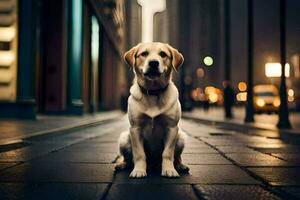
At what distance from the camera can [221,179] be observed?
4.62 meters

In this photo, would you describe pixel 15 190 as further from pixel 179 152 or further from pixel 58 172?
pixel 179 152

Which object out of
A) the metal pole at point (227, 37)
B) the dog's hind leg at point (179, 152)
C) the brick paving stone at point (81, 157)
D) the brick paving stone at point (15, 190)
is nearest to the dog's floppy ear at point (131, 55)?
the dog's hind leg at point (179, 152)

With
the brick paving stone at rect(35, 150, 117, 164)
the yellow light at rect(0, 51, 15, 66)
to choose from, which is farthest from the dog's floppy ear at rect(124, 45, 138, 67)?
the yellow light at rect(0, 51, 15, 66)

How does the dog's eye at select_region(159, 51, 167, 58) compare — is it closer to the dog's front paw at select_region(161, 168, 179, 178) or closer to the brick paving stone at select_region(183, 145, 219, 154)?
the dog's front paw at select_region(161, 168, 179, 178)

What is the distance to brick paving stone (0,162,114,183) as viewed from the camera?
4.59 meters

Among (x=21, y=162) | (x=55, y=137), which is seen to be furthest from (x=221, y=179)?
(x=55, y=137)

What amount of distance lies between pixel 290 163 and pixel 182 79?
3487 centimetres

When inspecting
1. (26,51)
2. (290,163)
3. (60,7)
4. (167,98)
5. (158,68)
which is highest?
(60,7)

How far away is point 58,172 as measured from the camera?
201 inches

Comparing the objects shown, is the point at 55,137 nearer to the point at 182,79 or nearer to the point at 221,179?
the point at 221,179

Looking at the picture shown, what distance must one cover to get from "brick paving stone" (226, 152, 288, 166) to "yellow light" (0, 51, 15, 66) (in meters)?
12.4

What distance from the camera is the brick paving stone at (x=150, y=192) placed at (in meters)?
3.71

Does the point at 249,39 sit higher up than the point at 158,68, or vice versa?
the point at 249,39

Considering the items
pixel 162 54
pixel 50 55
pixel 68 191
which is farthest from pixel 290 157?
pixel 50 55
